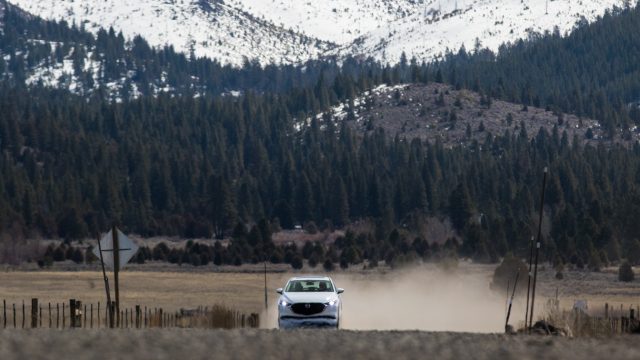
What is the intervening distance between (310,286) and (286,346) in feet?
43.4

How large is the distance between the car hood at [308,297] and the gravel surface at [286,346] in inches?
329

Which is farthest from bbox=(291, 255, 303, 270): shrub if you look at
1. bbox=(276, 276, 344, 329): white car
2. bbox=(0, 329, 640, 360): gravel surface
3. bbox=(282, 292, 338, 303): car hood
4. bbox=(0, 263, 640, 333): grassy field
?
bbox=(0, 329, 640, 360): gravel surface

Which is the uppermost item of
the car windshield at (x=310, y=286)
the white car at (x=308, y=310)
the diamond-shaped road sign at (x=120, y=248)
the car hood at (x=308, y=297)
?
the diamond-shaped road sign at (x=120, y=248)

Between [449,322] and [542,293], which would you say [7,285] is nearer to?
[542,293]

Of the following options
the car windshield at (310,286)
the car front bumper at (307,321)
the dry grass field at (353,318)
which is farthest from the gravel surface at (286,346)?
the car windshield at (310,286)

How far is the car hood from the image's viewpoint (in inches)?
1612

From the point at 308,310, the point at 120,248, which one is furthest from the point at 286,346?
the point at 308,310

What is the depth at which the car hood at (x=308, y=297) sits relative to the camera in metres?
40.9

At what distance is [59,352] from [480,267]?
350ft

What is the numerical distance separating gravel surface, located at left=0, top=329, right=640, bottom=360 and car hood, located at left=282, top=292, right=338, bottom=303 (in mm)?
8345

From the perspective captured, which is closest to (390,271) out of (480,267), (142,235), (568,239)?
(480,267)

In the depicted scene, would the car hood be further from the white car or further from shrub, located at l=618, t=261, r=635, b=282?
shrub, located at l=618, t=261, r=635, b=282

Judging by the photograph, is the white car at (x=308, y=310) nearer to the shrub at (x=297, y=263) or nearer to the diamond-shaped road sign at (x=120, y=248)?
the diamond-shaped road sign at (x=120, y=248)

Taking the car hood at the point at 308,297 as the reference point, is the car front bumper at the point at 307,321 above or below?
below
